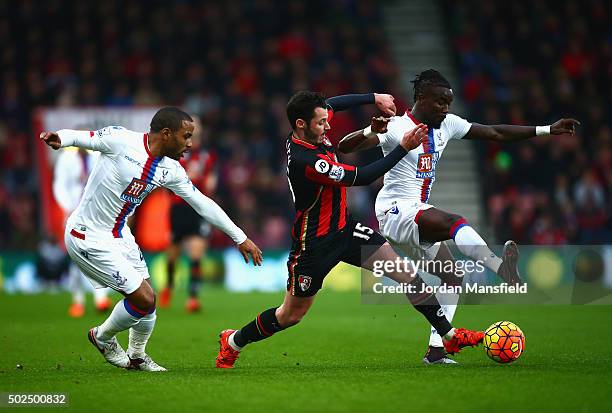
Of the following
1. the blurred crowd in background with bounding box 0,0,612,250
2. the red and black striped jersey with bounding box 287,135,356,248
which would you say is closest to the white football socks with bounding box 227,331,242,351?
the red and black striped jersey with bounding box 287,135,356,248

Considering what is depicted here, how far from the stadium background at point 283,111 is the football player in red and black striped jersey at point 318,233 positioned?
1.59 metres

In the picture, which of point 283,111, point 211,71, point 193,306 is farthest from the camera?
point 211,71

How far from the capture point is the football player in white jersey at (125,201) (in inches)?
289

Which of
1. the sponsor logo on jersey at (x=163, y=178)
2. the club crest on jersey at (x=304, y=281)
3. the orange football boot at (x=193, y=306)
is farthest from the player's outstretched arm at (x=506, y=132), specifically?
the orange football boot at (x=193, y=306)

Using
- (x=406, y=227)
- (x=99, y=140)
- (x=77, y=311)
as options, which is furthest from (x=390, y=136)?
(x=77, y=311)

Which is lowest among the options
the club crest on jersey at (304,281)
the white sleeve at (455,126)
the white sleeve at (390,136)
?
the club crest on jersey at (304,281)

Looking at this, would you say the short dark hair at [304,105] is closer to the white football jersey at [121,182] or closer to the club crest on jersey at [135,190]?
the white football jersey at [121,182]

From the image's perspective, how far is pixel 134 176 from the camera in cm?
736

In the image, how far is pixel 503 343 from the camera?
24.7 feet

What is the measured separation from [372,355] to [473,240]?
1.68 metres

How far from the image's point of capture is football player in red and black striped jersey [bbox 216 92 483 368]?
7.33 meters

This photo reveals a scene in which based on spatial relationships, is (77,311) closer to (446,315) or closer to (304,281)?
(304,281)

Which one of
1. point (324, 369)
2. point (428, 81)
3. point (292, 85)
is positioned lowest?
point (324, 369)

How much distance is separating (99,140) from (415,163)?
2.58 m
